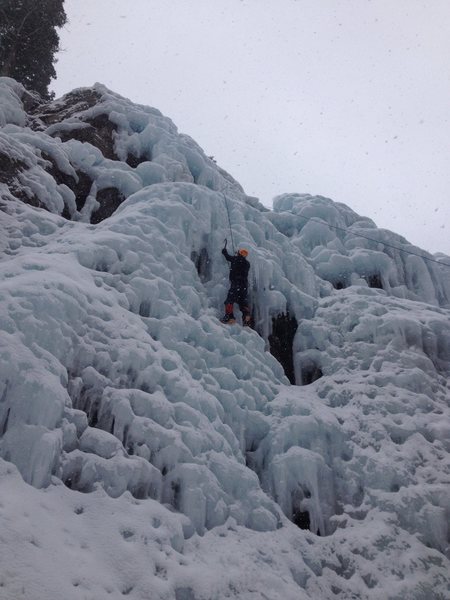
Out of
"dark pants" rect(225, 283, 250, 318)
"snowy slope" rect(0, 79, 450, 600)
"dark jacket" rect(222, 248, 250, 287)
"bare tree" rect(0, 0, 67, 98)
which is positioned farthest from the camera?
"bare tree" rect(0, 0, 67, 98)

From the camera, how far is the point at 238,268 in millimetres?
8641

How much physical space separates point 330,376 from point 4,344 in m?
5.76

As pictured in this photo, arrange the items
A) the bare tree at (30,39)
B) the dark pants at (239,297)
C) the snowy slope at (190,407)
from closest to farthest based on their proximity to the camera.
Answer: the snowy slope at (190,407) < the dark pants at (239,297) < the bare tree at (30,39)

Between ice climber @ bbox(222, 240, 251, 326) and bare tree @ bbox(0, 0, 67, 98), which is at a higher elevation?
bare tree @ bbox(0, 0, 67, 98)

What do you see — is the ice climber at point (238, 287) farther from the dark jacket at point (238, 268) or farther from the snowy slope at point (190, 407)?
the snowy slope at point (190, 407)

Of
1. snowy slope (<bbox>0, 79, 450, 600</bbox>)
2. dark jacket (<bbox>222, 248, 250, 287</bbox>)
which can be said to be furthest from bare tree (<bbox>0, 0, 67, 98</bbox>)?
dark jacket (<bbox>222, 248, 250, 287</bbox>)

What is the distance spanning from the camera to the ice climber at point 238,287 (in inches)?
323

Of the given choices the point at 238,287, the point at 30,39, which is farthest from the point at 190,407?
the point at 30,39

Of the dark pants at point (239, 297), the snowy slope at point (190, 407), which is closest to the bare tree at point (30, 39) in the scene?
the snowy slope at point (190, 407)

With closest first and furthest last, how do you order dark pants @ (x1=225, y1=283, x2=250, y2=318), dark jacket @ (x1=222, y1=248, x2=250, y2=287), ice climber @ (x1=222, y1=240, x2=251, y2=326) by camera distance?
1. ice climber @ (x1=222, y1=240, x2=251, y2=326)
2. dark pants @ (x1=225, y1=283, x2=250, y2=318)
3. dark jacket @ (x1=222, y1=248, x2=250, y2=287)

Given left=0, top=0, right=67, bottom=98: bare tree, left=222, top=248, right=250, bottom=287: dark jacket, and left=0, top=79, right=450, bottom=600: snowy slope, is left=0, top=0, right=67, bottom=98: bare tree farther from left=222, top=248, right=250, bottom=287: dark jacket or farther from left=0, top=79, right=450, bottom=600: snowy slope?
left=222, top=248, right=250, bottom=287: dark jacket

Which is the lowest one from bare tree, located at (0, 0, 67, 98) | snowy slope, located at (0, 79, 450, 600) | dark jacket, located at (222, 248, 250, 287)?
snowy slope, located at (0, 79, 450, 600)

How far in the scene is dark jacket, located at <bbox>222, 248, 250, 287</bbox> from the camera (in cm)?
859

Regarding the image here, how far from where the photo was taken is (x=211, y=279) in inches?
350
